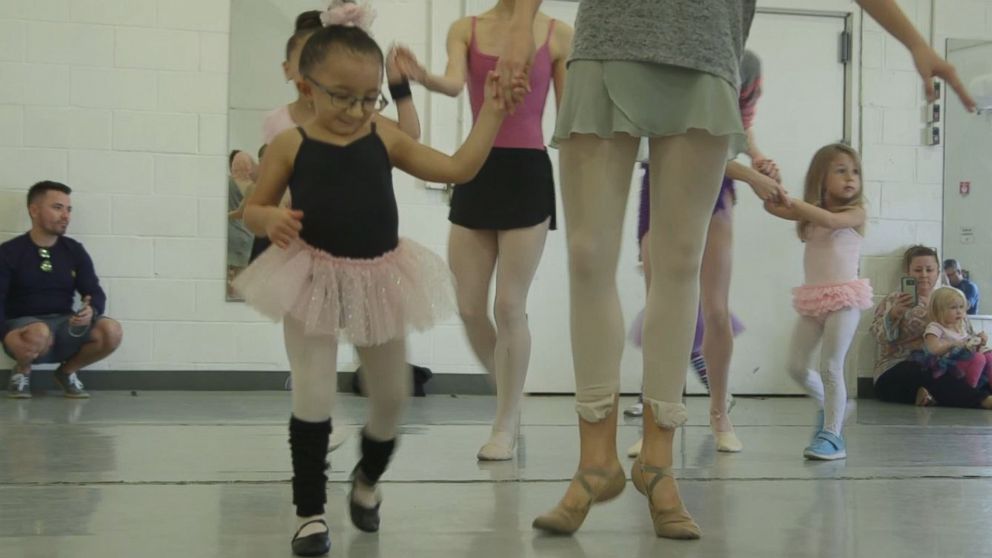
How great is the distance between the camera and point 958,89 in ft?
7.69

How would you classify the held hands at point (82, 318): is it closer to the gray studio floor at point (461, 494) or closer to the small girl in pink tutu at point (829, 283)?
the gray studio floor at point (461, 494)

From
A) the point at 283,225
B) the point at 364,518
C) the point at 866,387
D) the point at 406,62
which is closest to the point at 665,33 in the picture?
the point at 406,62

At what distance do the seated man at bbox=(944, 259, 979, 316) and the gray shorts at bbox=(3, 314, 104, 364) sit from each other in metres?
5.16

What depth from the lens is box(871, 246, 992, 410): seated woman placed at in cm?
637

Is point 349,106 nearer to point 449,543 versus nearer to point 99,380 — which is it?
point 449,543

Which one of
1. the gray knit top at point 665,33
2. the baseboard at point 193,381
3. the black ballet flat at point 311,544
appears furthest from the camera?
the baseboard at point 193,381

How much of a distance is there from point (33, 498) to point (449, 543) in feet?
3.54

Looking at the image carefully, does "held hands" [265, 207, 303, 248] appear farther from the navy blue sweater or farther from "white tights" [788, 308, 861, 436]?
the navy blue sweater

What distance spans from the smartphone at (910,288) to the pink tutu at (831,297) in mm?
3300

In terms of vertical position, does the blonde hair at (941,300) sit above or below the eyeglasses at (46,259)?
below

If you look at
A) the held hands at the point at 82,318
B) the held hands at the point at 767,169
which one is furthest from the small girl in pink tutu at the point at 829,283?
the held hands at the point at 82,318

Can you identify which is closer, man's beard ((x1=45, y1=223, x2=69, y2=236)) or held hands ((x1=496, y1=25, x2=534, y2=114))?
held hands ((x1=496, y1=25, x2=534, y2=114))

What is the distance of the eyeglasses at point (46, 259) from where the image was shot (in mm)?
6121

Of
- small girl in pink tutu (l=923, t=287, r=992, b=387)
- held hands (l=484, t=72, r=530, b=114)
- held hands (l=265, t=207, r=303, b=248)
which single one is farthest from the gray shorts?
small girl in pink tutu (l=923, t=287, r=992, b=387)
